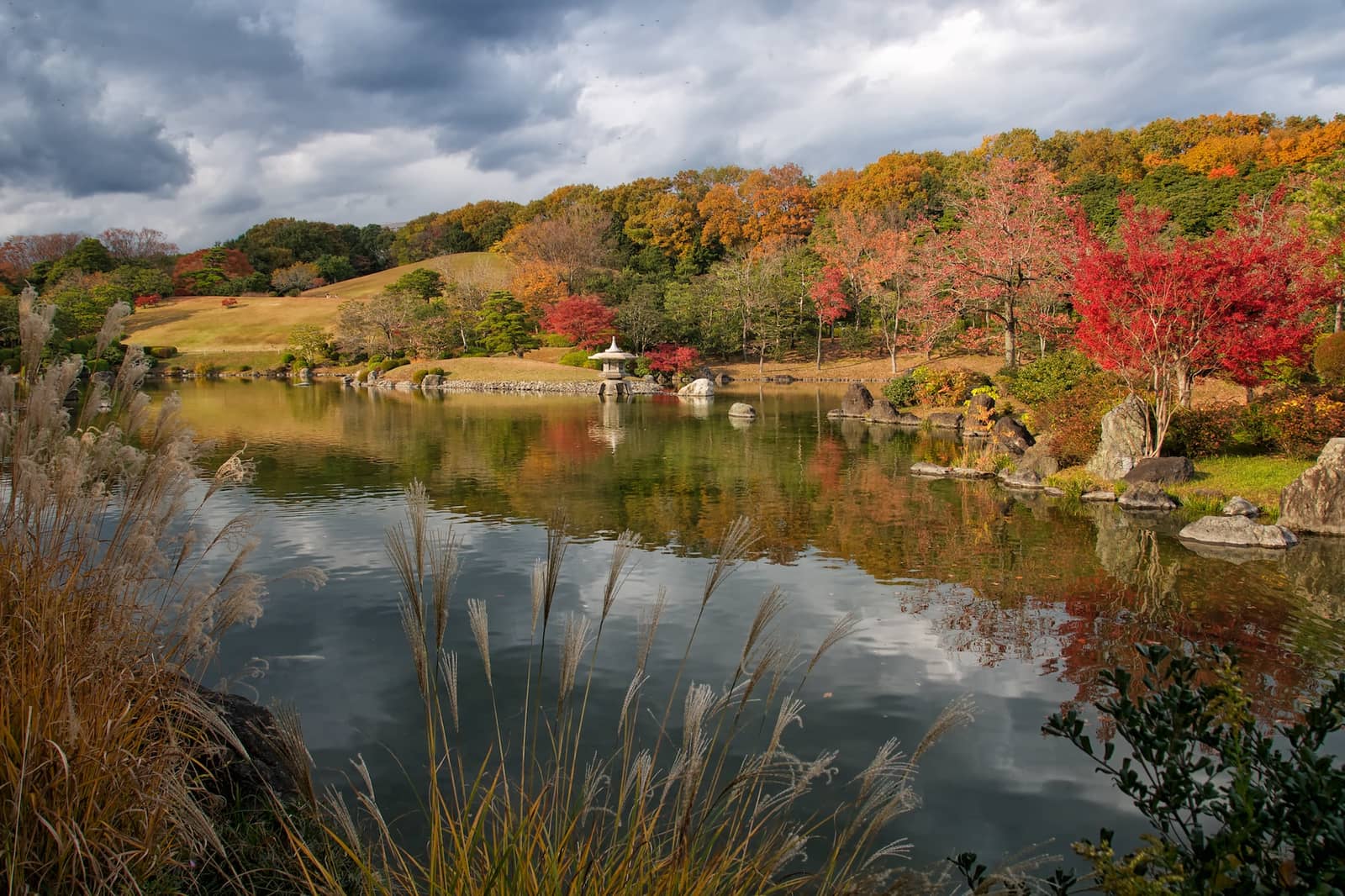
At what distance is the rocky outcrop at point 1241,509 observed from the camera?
10977 mm

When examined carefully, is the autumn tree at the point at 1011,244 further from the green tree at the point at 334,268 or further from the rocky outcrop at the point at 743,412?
the green tree at the point at 334,268

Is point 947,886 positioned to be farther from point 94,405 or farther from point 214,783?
point 94,405

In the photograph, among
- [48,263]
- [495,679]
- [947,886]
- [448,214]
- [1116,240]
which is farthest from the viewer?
[448,214]

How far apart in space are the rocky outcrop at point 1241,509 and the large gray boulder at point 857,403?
579 inches

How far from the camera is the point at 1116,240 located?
115 feet

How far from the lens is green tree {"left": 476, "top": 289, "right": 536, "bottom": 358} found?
4741 centimetres

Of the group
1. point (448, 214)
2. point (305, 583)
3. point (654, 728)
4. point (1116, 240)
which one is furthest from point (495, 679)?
point (448, 214)

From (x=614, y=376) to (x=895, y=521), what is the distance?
2789 centimetres

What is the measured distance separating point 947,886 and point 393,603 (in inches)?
224

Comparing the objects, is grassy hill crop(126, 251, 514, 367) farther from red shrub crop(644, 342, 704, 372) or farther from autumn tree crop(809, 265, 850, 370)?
autumn tree crop(809, 265, 850, 370)

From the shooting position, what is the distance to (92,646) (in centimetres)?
287

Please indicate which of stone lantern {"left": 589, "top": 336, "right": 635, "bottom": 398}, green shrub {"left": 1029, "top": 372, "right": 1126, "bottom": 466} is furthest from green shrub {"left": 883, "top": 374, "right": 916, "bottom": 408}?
stone lantern {"left": 589, "top": 336, "right": 635, "bottom": 398}

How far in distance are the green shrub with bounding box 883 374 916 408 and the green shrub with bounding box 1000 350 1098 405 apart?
417 cm

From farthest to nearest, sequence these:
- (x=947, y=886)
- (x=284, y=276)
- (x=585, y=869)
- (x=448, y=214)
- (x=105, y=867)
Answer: (x=448, y=214) < (x=284, y=276) < (x=947, y=886) < (x=105, y=867) < (x=585, y=869)
